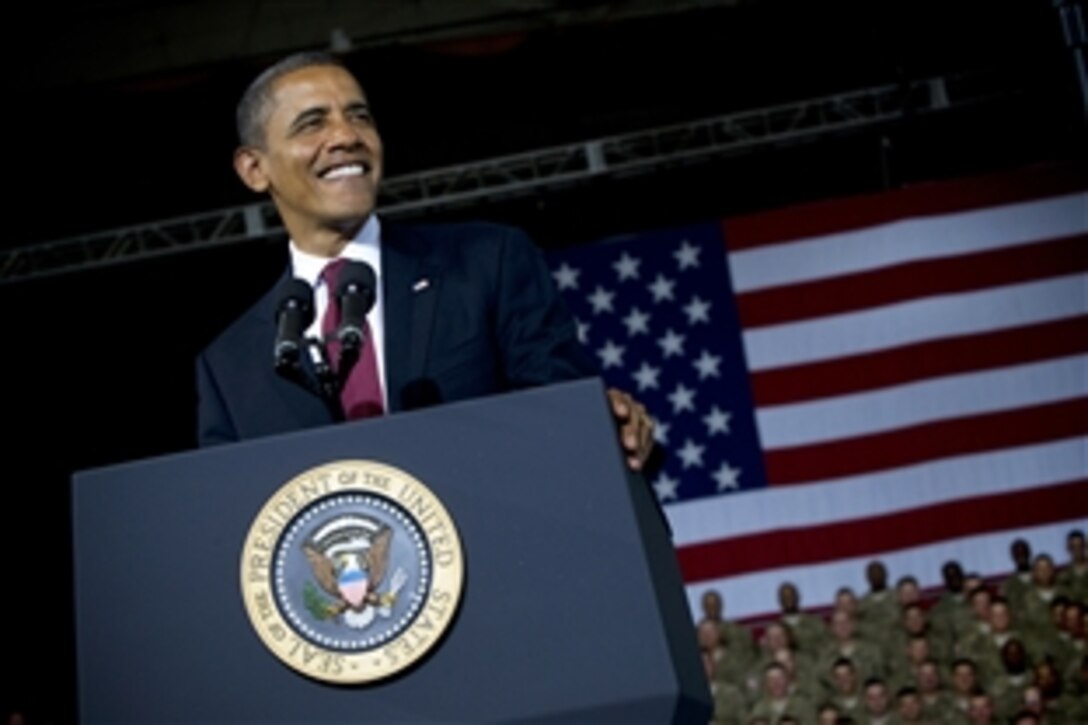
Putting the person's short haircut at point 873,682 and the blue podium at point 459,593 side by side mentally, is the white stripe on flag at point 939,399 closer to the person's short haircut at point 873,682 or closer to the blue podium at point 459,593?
the person's short haircut at point 873,682

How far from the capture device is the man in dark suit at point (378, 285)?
1730 mm

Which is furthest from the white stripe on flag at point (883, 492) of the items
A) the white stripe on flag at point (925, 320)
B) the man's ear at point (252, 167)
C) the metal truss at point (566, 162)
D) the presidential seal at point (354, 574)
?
the presidential seal at point (354, 574)

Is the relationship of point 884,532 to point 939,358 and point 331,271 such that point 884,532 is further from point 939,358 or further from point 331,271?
point 331,271

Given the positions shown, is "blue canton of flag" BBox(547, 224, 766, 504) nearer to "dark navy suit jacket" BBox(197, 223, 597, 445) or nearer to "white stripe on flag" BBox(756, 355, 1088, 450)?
"white stripe on flag" BBox(756, 355, 1088, 450)

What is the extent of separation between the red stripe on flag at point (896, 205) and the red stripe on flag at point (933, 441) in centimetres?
109

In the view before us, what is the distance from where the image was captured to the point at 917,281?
28.3 ft

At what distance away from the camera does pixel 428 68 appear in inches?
336

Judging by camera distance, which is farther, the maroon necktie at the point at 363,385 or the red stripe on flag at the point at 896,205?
the red stripe on flag at the point at 896,205

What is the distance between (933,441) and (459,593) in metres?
7.40

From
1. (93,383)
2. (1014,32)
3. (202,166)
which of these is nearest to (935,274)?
(1014,32)

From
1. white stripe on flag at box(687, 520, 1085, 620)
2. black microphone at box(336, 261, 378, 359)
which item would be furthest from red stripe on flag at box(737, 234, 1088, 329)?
black microphone at box(336, 261, 378, 359)

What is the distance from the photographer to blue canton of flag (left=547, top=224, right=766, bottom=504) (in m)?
8.75

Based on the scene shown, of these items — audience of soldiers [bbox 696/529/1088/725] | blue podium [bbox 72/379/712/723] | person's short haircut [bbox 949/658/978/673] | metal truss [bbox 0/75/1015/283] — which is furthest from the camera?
metal truss [bbox 0/75/1015/283]

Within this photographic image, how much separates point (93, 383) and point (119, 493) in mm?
8029
